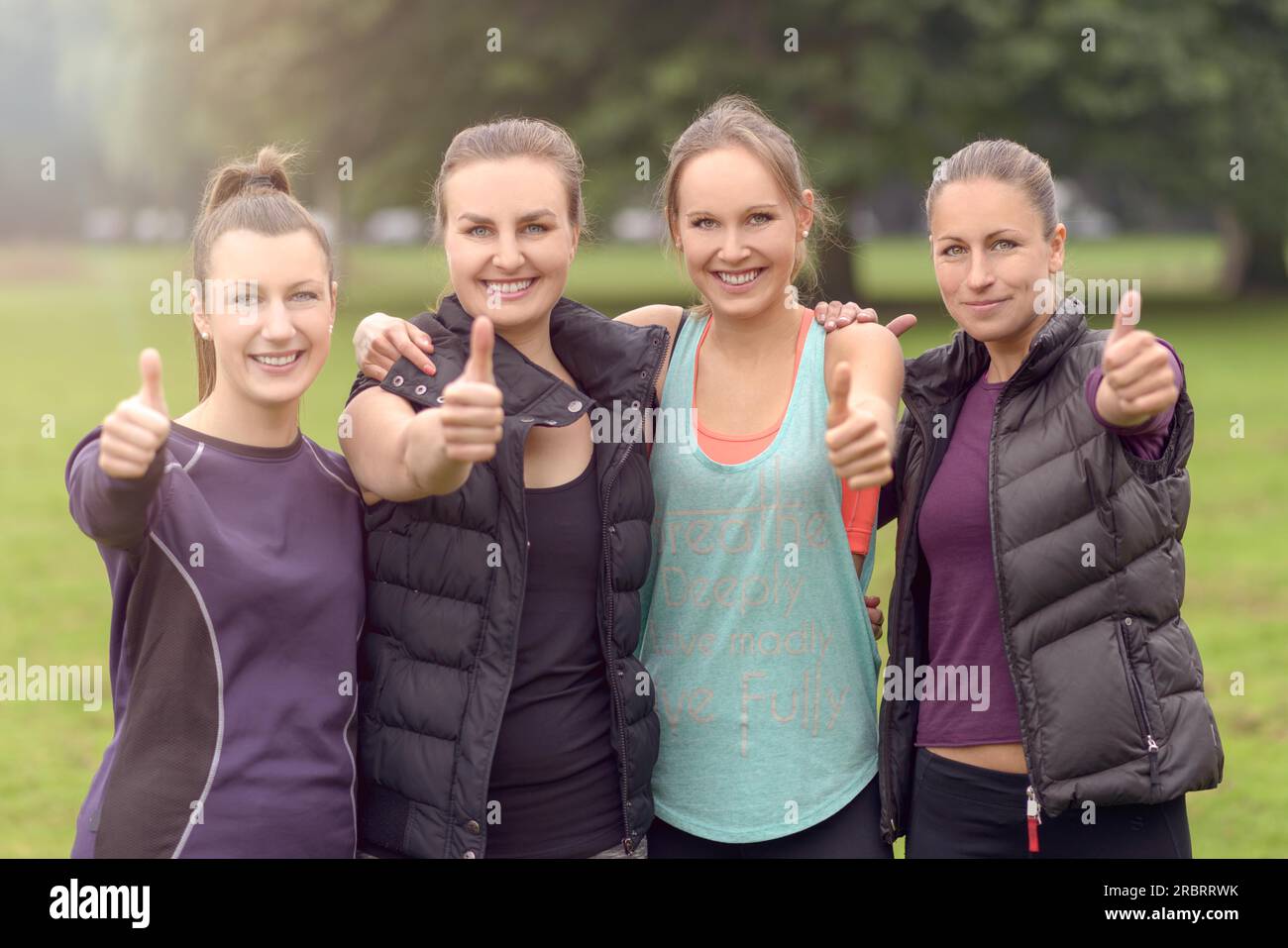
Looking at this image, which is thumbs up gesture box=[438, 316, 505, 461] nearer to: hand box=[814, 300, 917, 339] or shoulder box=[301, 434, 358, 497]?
shoulder box=[301, 434, 358, 497]

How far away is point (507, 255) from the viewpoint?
11.0ft

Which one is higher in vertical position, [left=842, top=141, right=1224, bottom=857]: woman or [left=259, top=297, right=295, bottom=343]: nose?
[left=259, top=297, right=295, bottom=343]: nose

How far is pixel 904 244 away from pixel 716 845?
63921 millimetres

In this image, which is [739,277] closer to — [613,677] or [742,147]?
[742,147]

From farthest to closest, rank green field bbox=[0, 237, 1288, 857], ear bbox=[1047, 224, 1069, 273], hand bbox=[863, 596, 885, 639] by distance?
green field bbox=[0, 237, 1288, 857] → hand bbox=[863, 596, 885, 639] → ear bbox=[1047, 224, 1069, 273]

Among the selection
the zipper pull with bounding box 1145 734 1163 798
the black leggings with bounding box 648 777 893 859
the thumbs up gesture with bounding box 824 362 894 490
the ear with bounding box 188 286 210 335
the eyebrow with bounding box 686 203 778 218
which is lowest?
the black leggings with bounding box 648 777 893 859

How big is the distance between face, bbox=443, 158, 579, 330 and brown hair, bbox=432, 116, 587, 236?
0.10 feet

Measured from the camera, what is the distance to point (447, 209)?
138 inches

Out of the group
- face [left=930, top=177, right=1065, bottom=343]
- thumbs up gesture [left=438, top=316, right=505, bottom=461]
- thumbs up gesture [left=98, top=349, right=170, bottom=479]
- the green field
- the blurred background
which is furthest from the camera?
the blurred background

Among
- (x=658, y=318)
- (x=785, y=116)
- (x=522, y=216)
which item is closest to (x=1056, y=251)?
(x=658, y=318)

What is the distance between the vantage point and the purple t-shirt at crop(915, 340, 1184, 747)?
346 centimetres

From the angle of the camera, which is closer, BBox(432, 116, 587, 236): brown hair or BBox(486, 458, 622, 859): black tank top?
BBox(486, 458, 622, 859): black tank top

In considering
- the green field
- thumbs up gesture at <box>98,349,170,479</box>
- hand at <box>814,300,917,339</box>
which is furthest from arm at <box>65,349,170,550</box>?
hand at <box>814,300,917,339</box>

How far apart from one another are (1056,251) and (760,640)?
4.11ft
